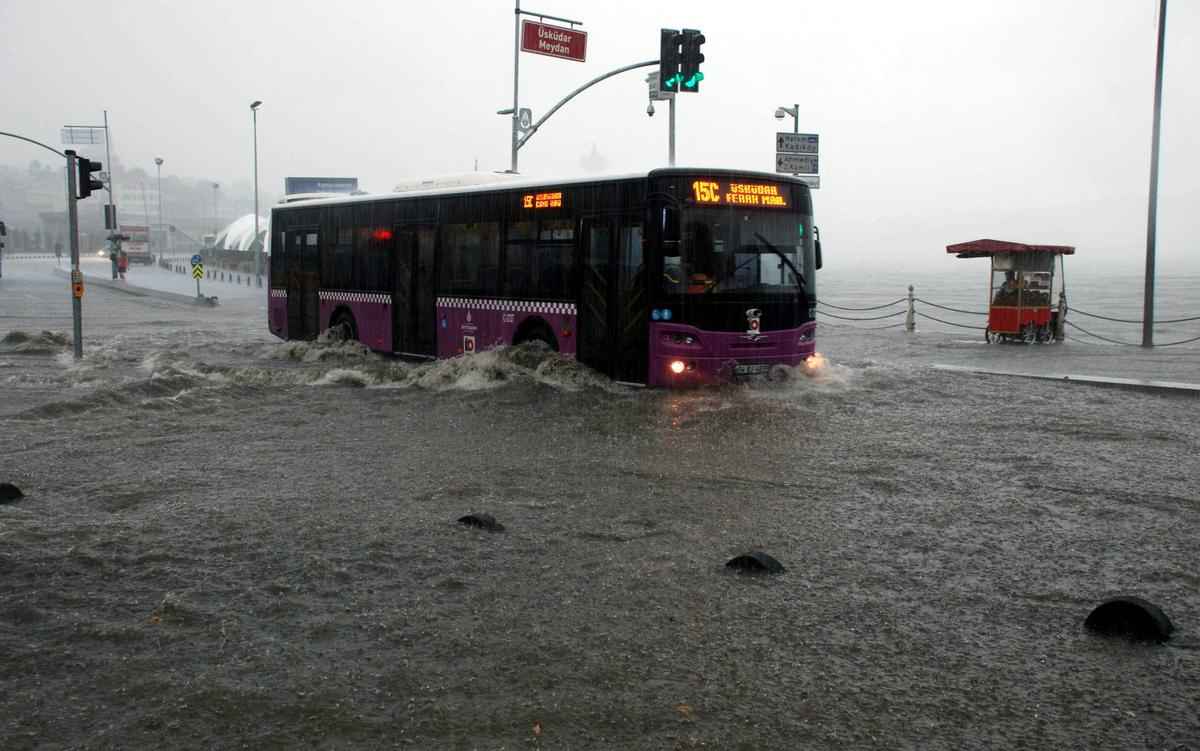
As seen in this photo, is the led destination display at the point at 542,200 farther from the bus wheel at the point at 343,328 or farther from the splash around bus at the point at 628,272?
the bus wheel at the point at 343,328

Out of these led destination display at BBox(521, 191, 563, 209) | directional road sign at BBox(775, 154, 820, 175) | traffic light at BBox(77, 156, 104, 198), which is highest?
directional road sign at BBox(775, 154, 820, 175)

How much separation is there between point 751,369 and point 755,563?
7.37 metres

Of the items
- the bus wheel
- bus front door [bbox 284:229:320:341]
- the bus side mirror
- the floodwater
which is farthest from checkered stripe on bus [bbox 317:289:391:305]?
the bus side mirror

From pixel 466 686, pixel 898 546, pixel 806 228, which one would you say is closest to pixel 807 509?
pixel 898 546

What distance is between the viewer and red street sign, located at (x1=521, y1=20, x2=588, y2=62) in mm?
26344

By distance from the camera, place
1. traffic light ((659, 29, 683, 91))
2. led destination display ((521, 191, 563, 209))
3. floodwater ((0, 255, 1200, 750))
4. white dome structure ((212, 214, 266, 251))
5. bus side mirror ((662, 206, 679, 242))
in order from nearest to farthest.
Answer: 1. floodwater ((0, 255, 1200, 750))
2. bus side mirror ((662, 206, 679, 242))
3. led destination display ((521, 191, 563, 209))
4. traffic light ((659, 29, 683, 91))
5. white dome structure ((212, 214, 266, 251))

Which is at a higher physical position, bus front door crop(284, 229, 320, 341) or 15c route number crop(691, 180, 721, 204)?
15c route number crop(691, 180, 721, 204)

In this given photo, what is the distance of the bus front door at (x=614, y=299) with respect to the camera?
13477 mm

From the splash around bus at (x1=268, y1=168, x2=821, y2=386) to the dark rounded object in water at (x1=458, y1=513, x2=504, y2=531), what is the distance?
6.22 m

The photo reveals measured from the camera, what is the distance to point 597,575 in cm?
621

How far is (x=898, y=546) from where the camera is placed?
6941 mm

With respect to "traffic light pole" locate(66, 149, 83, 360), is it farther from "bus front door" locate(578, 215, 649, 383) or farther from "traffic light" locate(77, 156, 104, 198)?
"bus front door" locate(578, 215, 649, 383)

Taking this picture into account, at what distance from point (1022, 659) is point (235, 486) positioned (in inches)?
245

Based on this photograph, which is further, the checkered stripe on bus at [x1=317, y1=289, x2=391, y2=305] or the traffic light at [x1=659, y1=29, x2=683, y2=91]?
the traffic light at [x1=659, y1=29, x2=683, y2=91]
